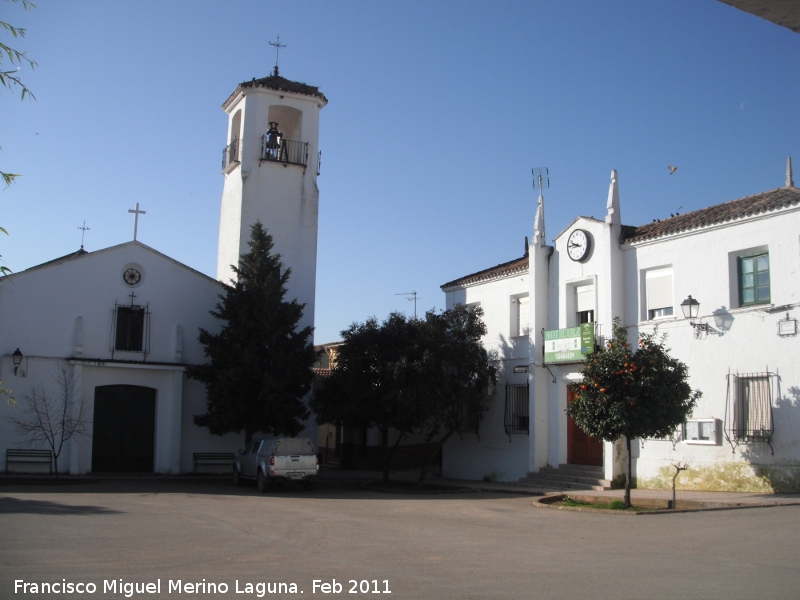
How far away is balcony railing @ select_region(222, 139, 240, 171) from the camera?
3066 cm

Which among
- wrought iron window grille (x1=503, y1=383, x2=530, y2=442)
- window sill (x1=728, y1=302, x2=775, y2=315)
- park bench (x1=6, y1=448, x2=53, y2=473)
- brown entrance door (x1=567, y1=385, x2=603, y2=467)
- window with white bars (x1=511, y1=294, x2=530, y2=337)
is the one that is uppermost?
window with white bars (x1=511, y1=294, x2=530, y2=337)

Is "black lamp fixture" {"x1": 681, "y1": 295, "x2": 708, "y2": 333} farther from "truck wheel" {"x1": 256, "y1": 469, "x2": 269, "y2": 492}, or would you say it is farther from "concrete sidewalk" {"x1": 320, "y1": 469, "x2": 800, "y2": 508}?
"truck wheel" {"x1": 256, "y1": 469, "x2": 269, "y2": 492}

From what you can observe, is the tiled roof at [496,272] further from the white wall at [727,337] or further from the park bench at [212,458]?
the park bench at [212,458]

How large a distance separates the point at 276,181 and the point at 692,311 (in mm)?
16702

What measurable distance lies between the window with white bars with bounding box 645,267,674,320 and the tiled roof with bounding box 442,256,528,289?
15.1 ft

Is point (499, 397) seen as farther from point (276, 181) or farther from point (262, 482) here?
point (276, 181)

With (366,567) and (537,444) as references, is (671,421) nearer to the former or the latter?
(537,444)

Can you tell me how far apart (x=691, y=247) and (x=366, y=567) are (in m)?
14.4

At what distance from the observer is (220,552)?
10289 mm

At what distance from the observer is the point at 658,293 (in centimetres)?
2134

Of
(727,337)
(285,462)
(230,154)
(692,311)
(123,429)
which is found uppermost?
(230,154)

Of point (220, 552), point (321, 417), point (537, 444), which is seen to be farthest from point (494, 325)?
point (220, 552)

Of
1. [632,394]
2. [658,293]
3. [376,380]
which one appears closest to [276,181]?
[376,380]

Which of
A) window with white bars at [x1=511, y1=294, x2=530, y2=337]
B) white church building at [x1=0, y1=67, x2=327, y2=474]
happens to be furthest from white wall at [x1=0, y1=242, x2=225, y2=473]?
window with white bars at [x1=511, y1=294, x2=530, y2=337]
